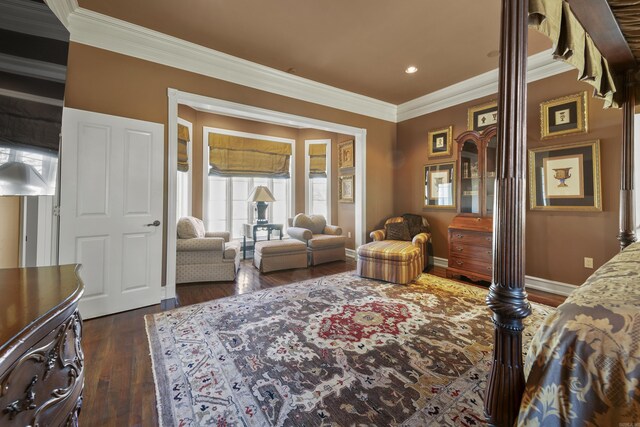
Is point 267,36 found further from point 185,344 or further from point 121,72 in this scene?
point 185,344

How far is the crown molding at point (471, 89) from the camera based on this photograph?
10.5ft

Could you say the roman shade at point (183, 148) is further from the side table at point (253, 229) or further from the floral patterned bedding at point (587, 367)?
the floral patterned bedding at point (587, 367)

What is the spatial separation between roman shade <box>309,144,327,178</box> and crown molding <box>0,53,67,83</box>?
4.69 meters

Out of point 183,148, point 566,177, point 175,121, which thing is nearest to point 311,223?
point 183,148

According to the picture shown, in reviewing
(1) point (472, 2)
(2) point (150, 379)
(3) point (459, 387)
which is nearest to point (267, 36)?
→ (1) point (472, 2)

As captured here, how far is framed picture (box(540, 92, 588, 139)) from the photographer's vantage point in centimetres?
303

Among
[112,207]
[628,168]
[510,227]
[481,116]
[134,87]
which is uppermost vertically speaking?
[481,116]

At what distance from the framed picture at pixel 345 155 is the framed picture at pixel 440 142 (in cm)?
152

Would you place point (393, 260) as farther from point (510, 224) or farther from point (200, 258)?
point (510, 224)

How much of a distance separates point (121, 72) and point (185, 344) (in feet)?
9.21

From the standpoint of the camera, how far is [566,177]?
3.14 meters

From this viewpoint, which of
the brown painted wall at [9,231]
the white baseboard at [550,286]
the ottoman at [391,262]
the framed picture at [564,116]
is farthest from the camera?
the ottoman at [391,262]

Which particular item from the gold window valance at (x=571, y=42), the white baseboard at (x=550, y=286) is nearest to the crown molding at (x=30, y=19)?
the gold window valance at (x=571, y=42)

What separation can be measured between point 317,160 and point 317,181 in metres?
0.48
